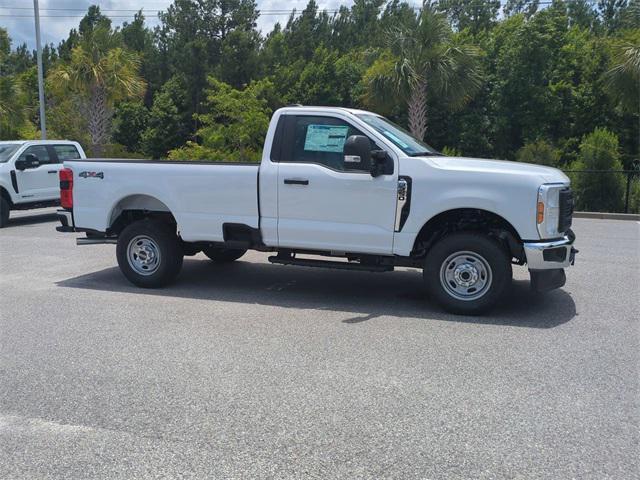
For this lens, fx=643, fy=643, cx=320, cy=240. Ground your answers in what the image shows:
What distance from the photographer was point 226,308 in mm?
7305

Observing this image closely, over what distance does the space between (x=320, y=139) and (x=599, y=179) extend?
1386cm

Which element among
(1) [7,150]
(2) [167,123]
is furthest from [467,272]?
(2) [167,123]

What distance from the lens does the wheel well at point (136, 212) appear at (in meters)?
8.36

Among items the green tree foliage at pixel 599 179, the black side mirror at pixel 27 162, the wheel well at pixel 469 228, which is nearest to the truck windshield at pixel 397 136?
the wheel well at pixel 469 228

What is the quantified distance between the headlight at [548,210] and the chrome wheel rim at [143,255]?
15.2 feet

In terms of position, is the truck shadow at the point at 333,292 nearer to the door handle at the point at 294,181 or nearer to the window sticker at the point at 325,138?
the door handle at the point at 294,181

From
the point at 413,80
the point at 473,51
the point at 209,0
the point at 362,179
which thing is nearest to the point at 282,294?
the point at 362,179

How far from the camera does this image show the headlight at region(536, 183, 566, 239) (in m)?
6.48

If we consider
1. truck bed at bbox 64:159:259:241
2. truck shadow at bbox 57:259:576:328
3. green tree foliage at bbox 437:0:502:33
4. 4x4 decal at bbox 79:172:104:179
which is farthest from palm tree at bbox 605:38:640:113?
green tree foliage at bbox 437:0:502:33

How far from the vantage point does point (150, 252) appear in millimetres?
8281

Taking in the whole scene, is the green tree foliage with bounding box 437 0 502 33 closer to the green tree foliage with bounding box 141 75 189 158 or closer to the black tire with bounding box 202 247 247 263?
the green tree foliage with bounding box 141 75 189 158

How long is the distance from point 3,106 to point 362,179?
79.6 ft

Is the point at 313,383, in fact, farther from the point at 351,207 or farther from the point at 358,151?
the point at 358,151

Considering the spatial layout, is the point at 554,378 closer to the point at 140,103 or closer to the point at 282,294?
the point at 282,294
